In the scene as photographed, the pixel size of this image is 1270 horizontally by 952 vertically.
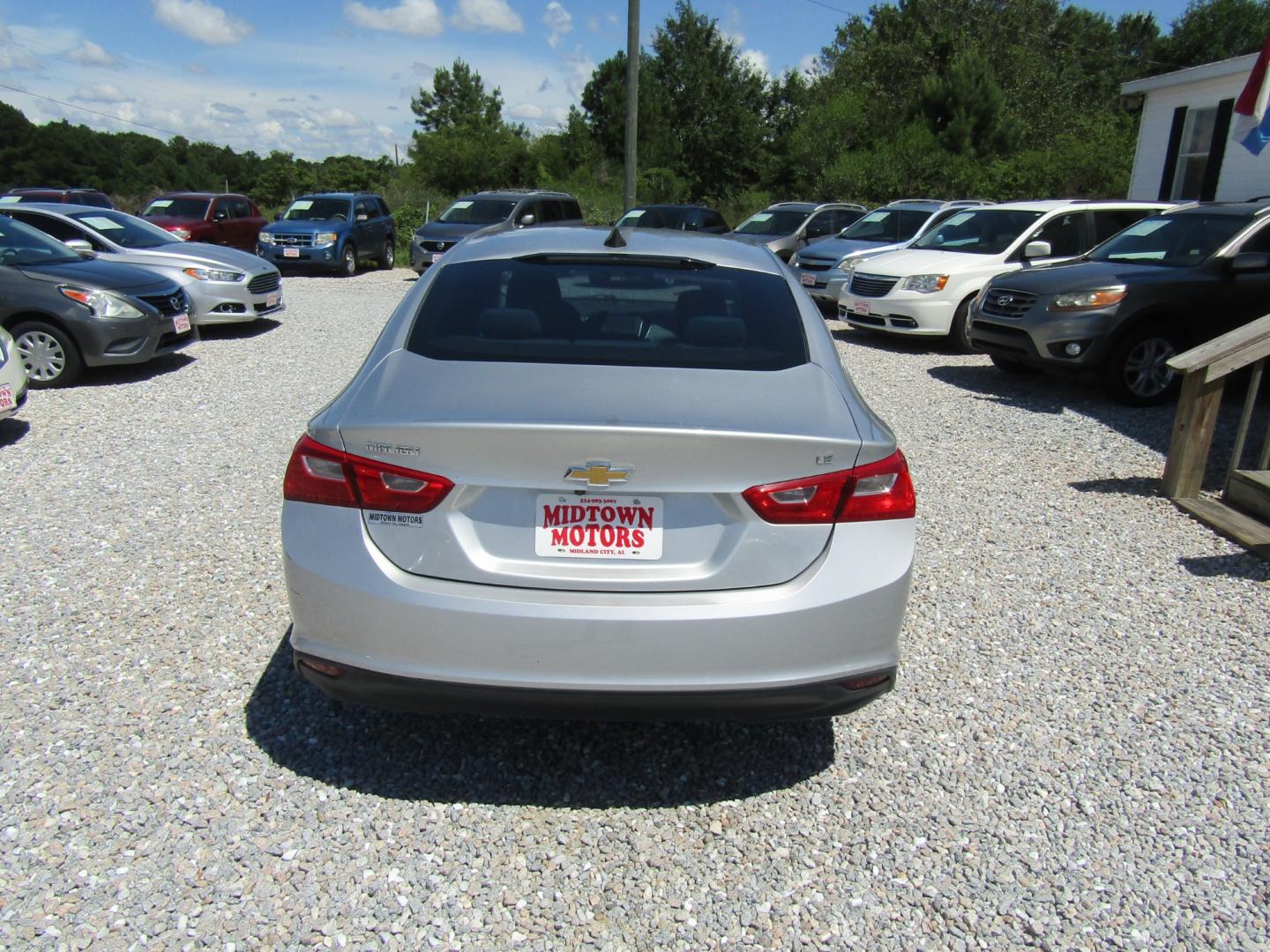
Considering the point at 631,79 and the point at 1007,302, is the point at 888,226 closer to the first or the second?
the point at 1007,302

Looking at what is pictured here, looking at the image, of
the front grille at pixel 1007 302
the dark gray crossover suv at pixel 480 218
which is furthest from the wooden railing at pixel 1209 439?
the dark gray crossover suv at pixel 480 218

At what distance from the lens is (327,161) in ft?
211

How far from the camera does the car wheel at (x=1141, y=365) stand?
8.45 m

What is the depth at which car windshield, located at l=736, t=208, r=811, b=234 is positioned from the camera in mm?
17906

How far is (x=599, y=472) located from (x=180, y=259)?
11260mm

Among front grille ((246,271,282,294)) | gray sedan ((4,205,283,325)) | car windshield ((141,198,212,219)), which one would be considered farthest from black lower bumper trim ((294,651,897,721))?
car windshield ((141,198,212,219))

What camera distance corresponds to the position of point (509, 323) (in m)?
3.16

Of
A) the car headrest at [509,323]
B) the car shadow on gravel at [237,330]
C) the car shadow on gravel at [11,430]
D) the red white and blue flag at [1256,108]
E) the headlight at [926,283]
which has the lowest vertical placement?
the car shadow on gravel at [237,330]

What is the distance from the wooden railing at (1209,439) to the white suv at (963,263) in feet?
17.8

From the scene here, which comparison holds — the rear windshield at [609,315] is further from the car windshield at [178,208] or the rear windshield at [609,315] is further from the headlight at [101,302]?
the car windshield at [178,208]

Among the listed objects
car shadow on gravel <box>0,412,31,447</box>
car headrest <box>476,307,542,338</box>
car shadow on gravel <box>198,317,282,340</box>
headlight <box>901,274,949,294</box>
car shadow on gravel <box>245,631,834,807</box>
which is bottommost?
car shadow on gravel <box>198,317,282,340</box>

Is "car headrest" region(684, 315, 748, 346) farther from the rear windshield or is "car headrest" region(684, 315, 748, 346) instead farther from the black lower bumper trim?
the black lower bumper trim

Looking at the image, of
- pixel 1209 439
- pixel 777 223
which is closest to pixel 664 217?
pixel 777 223

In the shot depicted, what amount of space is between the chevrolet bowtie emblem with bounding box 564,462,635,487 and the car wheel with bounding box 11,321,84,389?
26.4 ft
